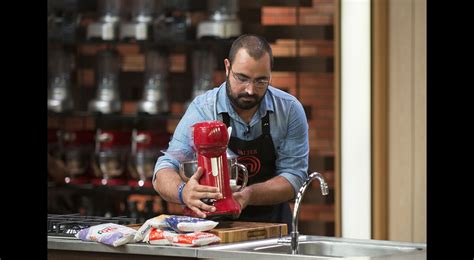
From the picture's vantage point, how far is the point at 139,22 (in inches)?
277

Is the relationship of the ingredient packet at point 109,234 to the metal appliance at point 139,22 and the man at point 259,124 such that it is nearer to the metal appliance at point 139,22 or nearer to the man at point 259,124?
the man at point 259,124

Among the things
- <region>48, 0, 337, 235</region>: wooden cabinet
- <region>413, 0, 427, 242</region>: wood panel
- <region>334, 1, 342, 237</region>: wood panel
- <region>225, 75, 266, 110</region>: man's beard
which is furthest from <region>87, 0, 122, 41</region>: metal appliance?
<region>225, 75, 266, 110</region>: man's beard

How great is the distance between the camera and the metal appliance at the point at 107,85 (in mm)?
7129

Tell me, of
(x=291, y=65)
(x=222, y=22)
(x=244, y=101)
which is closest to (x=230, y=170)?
(x=244, y=101)

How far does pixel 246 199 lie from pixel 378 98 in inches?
80.8

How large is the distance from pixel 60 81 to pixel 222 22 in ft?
4.86

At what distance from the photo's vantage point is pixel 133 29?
704 cm

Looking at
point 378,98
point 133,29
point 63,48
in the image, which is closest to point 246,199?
point 378,98

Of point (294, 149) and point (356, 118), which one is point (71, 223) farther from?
point (356, 118)

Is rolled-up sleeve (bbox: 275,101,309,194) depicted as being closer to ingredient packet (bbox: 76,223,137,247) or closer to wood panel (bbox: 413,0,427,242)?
ingredient packet (bbox: 76,223,137,247)

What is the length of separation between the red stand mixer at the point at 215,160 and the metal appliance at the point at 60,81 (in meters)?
3.70

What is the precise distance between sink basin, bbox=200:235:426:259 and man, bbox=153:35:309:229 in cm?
78
